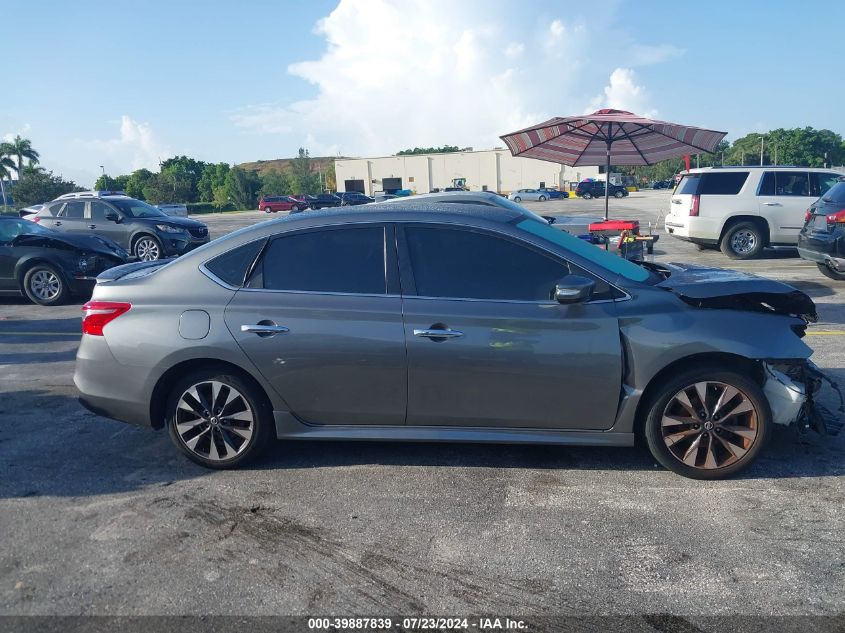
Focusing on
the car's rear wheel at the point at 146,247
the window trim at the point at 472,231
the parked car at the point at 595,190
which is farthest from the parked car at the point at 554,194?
the window trim at the point at 472,231

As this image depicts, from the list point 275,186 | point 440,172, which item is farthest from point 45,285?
point 440,172

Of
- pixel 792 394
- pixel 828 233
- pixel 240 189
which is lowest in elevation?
pixel 792 394

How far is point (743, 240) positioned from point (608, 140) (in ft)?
13.6

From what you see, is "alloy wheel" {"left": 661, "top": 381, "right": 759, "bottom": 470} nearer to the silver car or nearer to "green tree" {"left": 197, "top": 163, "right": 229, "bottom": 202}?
the silver car

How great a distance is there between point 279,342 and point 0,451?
7.70ft

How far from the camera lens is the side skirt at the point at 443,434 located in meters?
3.90

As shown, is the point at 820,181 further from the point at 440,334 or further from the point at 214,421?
the point at 214,421

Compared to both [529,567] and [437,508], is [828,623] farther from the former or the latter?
[437,508]

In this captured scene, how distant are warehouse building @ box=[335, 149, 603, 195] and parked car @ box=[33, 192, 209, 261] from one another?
7059 cm

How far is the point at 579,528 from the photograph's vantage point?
343cm

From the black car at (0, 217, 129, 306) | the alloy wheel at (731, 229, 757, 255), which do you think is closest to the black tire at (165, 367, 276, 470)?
the black car at (0, 217, 129, 306)

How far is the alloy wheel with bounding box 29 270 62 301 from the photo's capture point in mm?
10328

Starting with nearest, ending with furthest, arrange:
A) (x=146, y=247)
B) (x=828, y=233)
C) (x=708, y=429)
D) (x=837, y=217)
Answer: (x=708, y=429) → (x=837, y=217) → (x=828, y=233) → (x=146, y=247)

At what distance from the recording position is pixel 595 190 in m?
60.1
